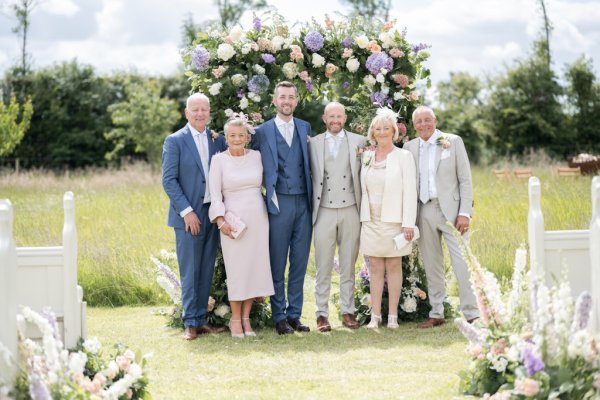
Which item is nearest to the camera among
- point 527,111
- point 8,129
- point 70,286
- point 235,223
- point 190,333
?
point 70,286

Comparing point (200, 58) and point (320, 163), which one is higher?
point (200, 58)

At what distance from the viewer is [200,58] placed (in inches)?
280

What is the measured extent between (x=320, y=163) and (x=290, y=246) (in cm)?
74

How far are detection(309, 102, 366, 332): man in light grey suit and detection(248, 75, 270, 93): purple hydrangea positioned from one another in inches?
27.2

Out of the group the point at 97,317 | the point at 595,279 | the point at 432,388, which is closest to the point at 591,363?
the point at 595,279

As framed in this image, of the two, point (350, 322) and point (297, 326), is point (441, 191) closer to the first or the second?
point (350, 322)

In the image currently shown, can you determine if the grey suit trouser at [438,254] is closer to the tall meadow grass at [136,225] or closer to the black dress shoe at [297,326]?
the tall meadow grass at [136,225]

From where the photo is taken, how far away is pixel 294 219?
668 centimetres

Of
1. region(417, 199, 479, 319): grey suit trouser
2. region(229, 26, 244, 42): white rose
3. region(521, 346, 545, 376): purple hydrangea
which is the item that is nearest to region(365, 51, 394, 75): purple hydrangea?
region(229, 26, 244, 42): white rose

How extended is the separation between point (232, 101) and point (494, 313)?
347 cm

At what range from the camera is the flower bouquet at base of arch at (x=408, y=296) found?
719 cm

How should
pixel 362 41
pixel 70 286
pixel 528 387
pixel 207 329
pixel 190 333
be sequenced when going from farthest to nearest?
pixel 362 41
pixel 207 329
pixel 190 333
pixel 70 286
pixel 528 387

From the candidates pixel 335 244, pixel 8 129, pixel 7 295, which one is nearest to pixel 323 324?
pixel 335 244

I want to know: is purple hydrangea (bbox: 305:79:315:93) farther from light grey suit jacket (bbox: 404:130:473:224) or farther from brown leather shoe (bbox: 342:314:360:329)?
brown leather shoe (bbox: 342:314:360:329)
